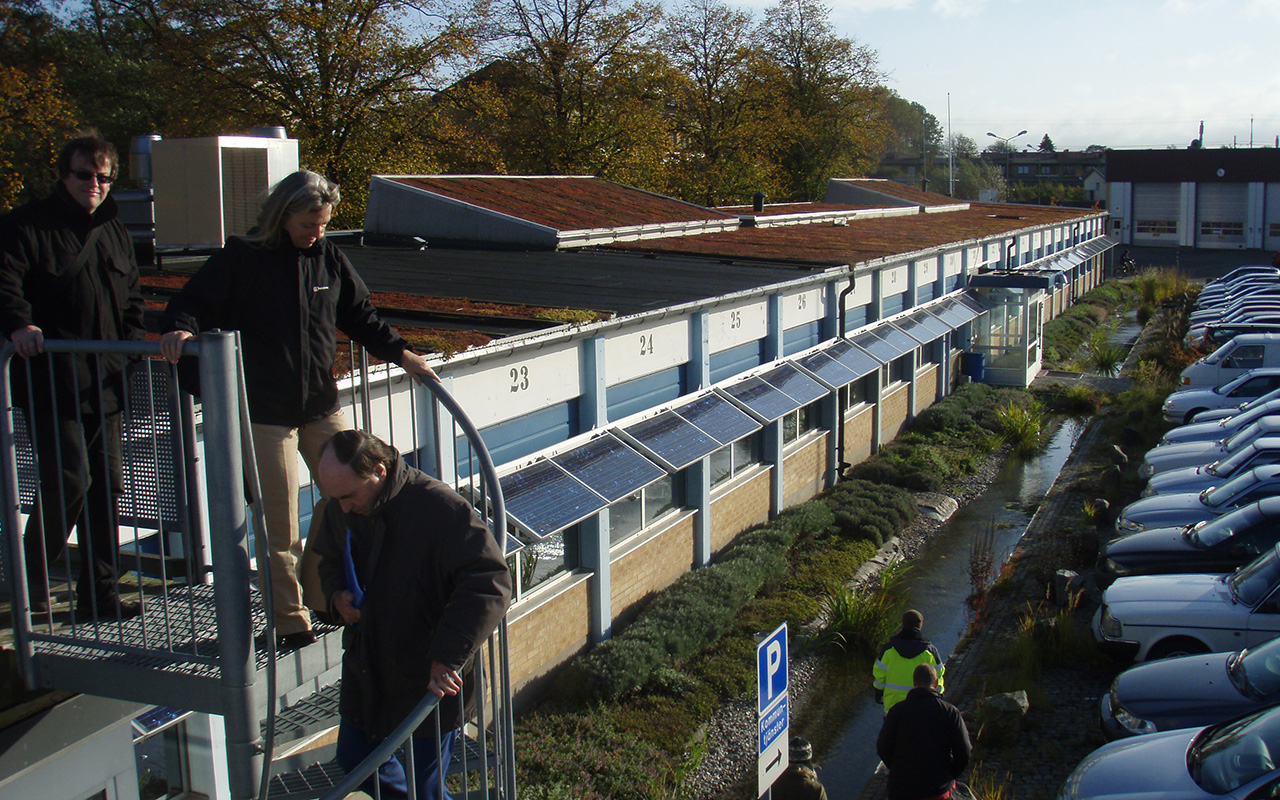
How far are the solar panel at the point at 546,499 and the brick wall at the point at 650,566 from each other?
1.90 m

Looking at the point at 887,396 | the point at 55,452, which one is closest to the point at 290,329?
the point at 55,452

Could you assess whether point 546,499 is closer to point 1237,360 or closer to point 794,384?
point 794,384

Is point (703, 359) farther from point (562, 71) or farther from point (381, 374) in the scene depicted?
point (562, 71)

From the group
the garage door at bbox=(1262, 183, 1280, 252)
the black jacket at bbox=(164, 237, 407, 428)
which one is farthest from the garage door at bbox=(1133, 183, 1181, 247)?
the black jacket at bbox=(164, 237, 407, 428)

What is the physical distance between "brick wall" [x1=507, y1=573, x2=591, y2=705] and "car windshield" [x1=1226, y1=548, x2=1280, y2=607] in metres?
6.25

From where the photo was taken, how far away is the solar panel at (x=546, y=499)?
882 centimetres

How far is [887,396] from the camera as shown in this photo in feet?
68.2

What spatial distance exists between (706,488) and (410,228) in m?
7.84

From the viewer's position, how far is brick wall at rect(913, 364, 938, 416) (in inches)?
901

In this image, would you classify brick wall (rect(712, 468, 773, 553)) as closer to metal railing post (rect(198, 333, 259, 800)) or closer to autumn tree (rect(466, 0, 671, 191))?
metal railing post (rect(198, 333, 259, 800))

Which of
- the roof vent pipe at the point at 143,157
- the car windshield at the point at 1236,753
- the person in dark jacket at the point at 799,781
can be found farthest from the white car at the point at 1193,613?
the roof vent pipe at the point at 143,157

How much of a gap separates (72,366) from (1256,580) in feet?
33.1

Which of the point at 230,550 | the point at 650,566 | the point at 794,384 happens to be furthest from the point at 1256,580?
the point at 230,550

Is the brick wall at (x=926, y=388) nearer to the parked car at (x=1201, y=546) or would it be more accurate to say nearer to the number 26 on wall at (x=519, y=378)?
the parked car at (x=1201, y=546)
